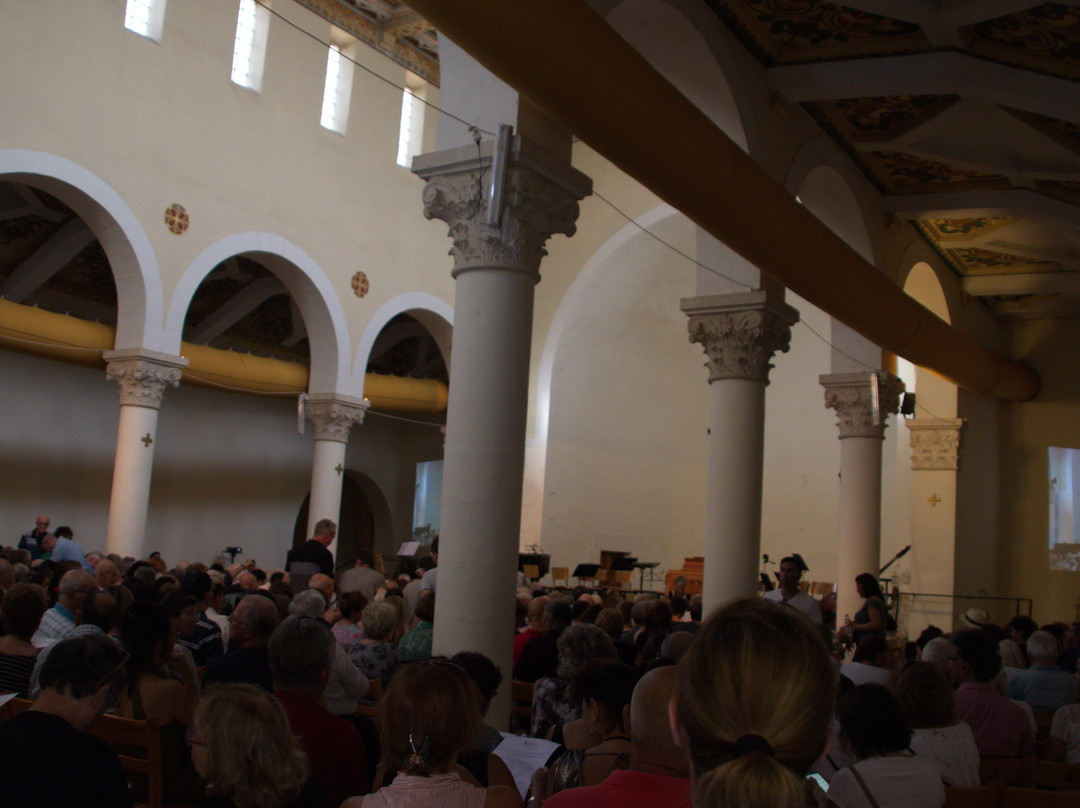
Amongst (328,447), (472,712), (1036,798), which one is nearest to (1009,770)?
(1036,798)

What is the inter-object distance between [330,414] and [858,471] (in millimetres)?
8917

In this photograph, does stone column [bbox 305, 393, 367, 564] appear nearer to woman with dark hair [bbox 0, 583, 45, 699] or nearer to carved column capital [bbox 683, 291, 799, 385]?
carved column capital [bbox 683, 291, 799, 385]

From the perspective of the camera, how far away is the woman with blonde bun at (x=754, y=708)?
1318 mm

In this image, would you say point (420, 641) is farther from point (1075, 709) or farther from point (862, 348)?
point (862, 348)

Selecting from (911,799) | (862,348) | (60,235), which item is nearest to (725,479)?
(862,348)

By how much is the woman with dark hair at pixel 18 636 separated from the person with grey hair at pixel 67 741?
74.4 inches

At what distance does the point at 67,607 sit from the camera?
5.56 meters

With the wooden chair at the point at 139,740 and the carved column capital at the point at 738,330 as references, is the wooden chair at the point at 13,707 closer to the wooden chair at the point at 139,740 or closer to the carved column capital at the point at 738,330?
the wooden chair at the point at 139,740

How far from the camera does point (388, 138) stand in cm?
1738

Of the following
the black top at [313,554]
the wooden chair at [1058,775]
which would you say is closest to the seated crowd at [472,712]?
the wooden chair at [1058,775]

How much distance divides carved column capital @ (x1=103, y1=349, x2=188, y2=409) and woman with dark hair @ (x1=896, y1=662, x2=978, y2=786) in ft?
39.8

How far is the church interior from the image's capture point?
5891 mm

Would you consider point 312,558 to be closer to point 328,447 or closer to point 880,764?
point 328,447

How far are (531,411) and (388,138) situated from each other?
18.2ft
